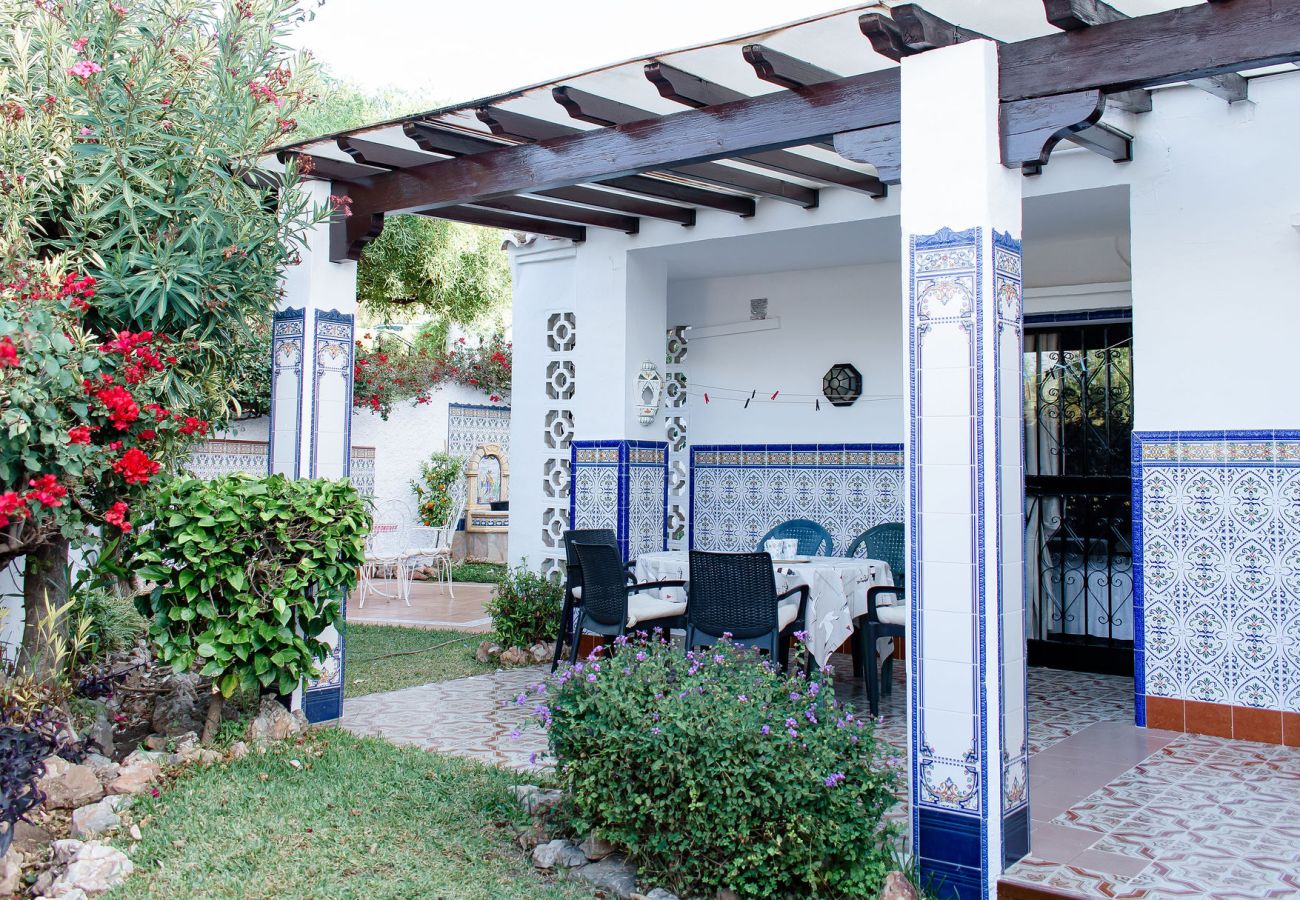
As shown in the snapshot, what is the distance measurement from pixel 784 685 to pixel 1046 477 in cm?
423

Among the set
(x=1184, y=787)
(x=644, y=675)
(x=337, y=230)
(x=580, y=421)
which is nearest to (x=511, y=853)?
(x=644, y=675)

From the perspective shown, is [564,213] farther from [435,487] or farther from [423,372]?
[435,487]

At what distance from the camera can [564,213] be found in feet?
23.6

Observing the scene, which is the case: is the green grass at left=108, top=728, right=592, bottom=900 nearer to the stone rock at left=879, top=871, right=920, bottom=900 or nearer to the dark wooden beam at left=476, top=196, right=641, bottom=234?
the stone rock at left=879, top=871, right=920, bottom=900

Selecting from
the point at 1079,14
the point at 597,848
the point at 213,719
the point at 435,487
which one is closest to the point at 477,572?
the point at 435,487

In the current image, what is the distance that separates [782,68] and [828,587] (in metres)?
2.76

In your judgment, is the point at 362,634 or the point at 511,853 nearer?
the point at 511,853

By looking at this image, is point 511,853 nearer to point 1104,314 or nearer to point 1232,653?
point 1232,653

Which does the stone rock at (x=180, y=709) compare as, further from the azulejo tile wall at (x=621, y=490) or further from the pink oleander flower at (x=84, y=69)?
the azulejo tile wall at (x=621, y=490)

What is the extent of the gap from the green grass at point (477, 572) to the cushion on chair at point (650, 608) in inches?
233

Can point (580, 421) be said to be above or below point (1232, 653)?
above

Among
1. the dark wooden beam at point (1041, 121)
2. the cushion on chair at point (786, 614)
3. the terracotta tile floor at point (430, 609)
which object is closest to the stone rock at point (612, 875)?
the cushion on chair at point (786, 614)

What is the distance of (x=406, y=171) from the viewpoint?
5.80 metres

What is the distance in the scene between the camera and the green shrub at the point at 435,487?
13.1 m
